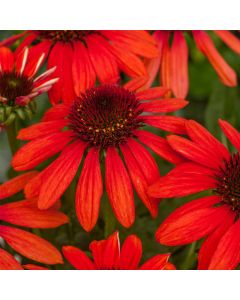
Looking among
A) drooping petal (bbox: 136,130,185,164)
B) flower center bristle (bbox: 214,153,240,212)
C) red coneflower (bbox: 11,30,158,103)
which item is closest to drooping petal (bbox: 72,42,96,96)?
red coneflower (bbox: 11,30,158,103)

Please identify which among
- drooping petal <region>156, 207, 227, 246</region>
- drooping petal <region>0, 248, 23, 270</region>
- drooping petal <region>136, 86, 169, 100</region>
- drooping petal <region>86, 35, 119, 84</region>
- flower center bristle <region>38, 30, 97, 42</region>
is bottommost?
drooping petal <region>0, 248, 23, 270</region>

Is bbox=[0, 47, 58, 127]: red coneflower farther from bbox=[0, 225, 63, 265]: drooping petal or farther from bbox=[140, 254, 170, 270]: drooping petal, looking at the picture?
bbox=[140, 254, 170, 270]: drooping petal

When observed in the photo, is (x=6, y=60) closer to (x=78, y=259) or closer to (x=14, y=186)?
(x=14, y=186)

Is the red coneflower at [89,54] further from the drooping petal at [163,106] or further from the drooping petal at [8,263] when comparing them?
the drooping petal at [8,263]

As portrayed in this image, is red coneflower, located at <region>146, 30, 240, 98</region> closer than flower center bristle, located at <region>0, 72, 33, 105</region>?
No

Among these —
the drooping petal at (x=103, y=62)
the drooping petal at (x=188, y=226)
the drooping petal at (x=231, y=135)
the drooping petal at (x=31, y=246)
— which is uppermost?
the drooping petal at (x=103, y=62)

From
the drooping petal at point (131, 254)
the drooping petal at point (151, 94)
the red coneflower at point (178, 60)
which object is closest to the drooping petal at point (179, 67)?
the red coneflower at point (178, 60)
